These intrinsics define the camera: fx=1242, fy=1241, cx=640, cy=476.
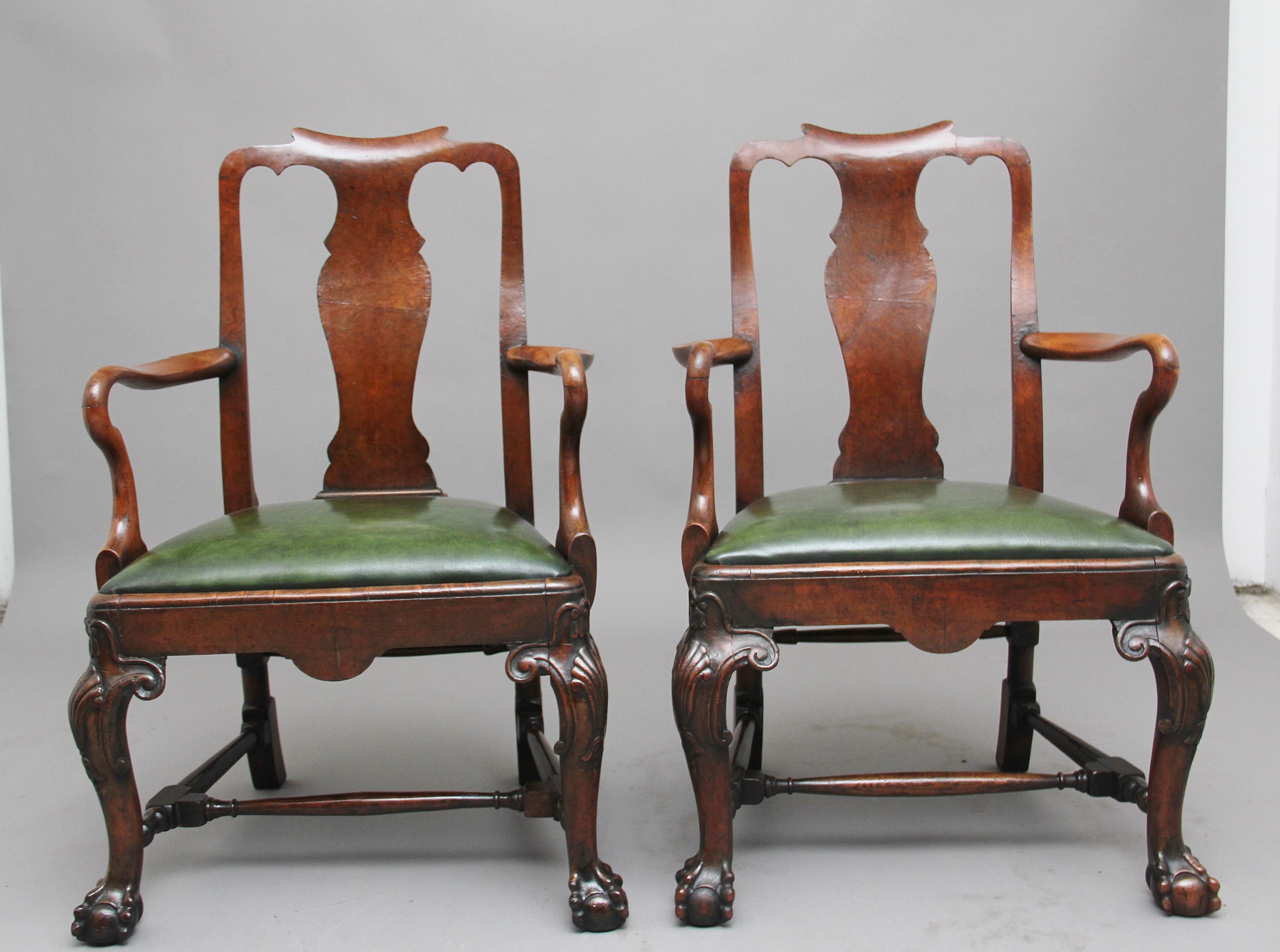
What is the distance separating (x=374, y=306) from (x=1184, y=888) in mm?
1703

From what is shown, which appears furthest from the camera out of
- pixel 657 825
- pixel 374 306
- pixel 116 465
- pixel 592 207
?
pixel 592 207

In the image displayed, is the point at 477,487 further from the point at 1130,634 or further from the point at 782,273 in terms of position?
the point at 1130,634

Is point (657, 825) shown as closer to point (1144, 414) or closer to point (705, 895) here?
point (705, 895)

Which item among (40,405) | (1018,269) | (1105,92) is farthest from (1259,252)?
(40,405)

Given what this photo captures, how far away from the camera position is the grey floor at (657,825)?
1881 millimetres

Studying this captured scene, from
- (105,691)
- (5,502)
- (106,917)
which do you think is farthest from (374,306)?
→ (5,502)

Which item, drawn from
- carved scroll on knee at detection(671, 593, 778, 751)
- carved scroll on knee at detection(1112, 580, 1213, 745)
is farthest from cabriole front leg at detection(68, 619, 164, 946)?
carved scroll on knee at detection(1112, 580, 1213, 745)

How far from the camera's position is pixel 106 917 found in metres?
1.84

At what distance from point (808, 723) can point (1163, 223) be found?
1859mm

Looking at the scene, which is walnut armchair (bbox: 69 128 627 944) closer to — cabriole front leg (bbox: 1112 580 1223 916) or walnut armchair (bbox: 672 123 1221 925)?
walnut armchair (bbox: 672 123 1221 925)

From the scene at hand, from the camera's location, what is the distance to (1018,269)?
2.38 meters

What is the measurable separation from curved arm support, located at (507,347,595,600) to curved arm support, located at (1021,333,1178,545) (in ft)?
2.84

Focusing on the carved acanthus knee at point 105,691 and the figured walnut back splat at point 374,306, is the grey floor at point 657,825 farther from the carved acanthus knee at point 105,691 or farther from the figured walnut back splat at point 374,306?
the figured walnut back splat at point 374,306

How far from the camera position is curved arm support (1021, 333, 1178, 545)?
1.94 m
